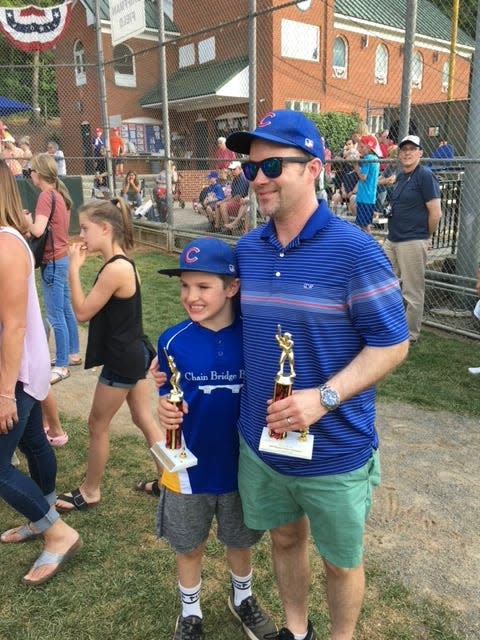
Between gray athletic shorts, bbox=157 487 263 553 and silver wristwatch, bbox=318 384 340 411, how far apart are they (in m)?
0.68

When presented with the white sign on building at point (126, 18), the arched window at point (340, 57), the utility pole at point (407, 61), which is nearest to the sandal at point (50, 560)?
the utility pole at point (407, 61)

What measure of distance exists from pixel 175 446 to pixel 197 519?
0.37m

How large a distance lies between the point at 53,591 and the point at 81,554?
26cm

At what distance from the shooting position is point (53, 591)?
2535 mm

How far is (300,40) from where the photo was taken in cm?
1780

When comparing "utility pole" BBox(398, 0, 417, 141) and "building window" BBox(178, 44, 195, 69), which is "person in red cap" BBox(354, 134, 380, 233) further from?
"building window" BBox(178, 44, 195, 69)

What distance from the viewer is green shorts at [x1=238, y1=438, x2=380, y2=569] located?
1.81 m

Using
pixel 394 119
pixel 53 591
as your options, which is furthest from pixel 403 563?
pixel 394 119

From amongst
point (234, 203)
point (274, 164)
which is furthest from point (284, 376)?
point (234, 203)

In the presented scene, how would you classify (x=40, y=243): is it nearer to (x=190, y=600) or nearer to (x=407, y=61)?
(x=190, y=600)

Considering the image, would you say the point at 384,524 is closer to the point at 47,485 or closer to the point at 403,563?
the point at 403,563

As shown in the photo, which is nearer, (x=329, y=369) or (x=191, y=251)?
(x=329, y=369)

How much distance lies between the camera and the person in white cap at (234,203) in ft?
31.6

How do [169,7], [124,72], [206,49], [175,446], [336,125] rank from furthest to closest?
[124,72] → [336,125] → [169,7] → [206,49] → [175,446]
